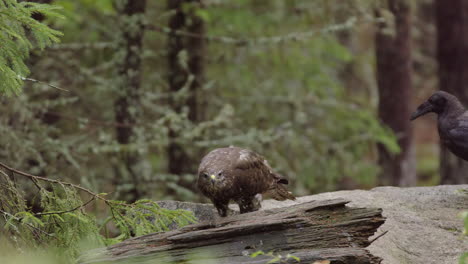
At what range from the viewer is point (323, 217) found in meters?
4.84

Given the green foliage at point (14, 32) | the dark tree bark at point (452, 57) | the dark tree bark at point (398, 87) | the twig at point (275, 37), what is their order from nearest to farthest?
the green foliage at point (14, 32), the twig at point (275, 37), the dark tree bark at point (452, 57), the dark tree bark at point (398, 87)

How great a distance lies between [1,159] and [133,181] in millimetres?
2253

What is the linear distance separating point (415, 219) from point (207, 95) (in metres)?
5.17

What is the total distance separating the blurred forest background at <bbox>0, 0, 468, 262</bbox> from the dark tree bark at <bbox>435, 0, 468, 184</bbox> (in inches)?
0.8

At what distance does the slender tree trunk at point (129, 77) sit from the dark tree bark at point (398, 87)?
202 inches

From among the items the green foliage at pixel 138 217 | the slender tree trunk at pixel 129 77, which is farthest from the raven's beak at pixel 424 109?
the slender tree trunk at pixel 129 77

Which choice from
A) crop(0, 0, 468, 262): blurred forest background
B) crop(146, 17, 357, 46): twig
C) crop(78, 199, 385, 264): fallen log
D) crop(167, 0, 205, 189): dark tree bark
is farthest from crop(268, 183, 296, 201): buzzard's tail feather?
crop(167, 0, 205, 189): dark tree bark

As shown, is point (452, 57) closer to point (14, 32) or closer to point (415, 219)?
point (415, 219)

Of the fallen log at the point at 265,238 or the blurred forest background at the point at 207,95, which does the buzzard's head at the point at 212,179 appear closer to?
the fallen log at the point at 265,238

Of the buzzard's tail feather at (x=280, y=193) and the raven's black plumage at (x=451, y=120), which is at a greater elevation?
the raven's black plumage at (x=451, y=120)

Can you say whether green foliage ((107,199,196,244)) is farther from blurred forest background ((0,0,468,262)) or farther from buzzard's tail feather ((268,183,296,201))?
blurred forest background ((0,0,468,262))

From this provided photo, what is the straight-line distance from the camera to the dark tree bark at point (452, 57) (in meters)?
11.3

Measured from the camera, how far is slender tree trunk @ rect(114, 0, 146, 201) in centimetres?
906

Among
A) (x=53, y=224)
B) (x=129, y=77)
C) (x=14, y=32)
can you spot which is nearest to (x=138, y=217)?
(x=53, y=224)
